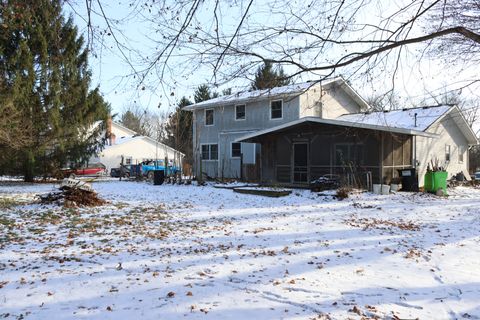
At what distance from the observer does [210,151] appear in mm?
28094

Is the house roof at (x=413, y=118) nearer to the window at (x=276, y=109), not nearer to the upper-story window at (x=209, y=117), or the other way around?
the window at (x=276, y=109)

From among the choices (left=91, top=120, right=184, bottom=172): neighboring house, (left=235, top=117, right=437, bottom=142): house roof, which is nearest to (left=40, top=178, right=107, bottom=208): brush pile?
(left=235, top=117, right=437, bottom=142): house roof

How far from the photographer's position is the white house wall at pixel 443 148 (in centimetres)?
2023

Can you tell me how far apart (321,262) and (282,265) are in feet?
2.24

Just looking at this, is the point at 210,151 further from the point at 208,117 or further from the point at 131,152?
the point at 131,152

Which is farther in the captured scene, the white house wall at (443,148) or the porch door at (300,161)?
the porch door at (300,161)

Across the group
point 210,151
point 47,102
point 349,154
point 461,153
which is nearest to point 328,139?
point 349,154

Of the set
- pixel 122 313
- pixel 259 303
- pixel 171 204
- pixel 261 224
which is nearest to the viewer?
pixel 122 313

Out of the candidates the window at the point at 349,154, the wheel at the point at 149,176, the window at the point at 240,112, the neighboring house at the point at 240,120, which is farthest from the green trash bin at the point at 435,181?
the wheel at the point at 149,176

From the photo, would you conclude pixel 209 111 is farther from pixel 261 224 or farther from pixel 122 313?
pixel 122 313

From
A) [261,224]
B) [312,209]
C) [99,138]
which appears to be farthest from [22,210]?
[99,138]

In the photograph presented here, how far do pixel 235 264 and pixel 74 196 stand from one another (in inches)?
318

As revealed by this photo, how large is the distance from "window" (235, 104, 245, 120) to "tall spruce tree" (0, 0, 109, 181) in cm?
865

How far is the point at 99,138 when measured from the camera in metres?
27.5
